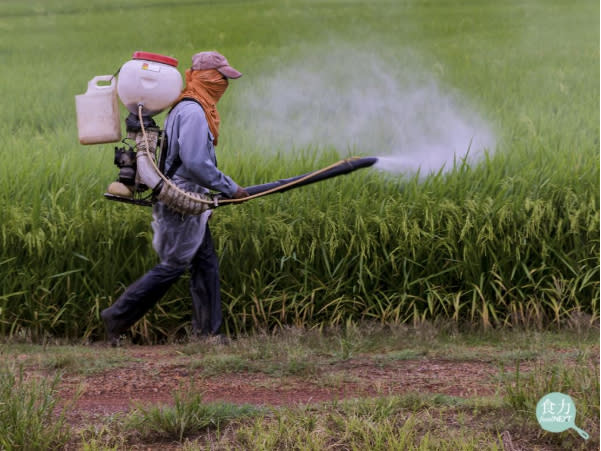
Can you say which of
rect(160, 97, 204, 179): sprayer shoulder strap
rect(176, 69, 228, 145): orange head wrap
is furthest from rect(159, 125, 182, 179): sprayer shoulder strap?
rect(176, 69, 228, 145): orange head wrap

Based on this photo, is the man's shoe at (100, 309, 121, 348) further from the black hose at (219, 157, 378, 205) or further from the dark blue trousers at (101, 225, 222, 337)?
the black hose at (219, 157, 378, 205)

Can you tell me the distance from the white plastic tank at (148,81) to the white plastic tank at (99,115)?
75 millimetres

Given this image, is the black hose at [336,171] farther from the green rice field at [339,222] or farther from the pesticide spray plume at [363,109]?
the pesticide spray plume at [363,109]

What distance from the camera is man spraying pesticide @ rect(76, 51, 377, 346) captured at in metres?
4.35

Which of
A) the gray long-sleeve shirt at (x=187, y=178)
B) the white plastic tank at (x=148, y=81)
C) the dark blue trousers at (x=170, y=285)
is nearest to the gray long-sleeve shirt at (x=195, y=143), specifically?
the gray long-sleeve shirt at (x=187, y=178)

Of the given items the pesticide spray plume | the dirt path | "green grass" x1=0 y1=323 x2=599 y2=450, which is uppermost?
the pesticide spray plume

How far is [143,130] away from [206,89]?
439 mm

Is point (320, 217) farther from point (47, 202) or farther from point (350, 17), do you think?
point (350, 17)

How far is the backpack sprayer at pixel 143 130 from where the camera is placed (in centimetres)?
429

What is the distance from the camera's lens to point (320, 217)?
544 centimetres

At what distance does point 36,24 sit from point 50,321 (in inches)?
165

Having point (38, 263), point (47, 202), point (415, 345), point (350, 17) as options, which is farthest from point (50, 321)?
point (350, 17)

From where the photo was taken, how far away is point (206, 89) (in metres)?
4.60

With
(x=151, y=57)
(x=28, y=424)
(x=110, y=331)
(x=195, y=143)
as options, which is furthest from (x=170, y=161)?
(x=28, y=424)
